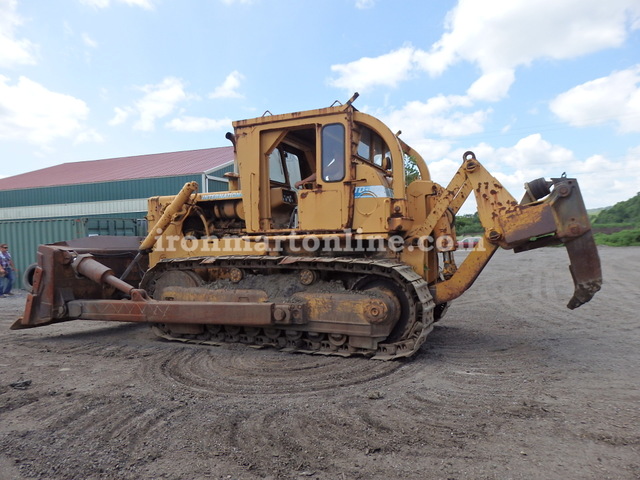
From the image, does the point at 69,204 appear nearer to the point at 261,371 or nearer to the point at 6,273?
the point at 6,273

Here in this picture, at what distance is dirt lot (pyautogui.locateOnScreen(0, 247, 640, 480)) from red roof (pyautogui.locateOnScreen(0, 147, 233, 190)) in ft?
55.6

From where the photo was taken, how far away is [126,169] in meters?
26.6

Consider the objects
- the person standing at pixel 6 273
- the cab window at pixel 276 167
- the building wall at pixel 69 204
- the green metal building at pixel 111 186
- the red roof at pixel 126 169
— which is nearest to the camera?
the cab window at pixel 276 167

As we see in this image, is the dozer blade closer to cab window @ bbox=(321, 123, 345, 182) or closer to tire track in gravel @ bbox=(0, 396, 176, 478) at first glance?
cab window @ bbox=(321, 123, 345, 182)

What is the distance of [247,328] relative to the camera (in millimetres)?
6062

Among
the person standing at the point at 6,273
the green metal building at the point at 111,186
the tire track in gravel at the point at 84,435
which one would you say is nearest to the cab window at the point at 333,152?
the tire track in gravel at the point at 84,435

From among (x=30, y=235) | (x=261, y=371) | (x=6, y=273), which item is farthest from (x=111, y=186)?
(x=261, y=371)

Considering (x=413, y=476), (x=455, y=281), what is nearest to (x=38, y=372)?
(x=413, y=476)

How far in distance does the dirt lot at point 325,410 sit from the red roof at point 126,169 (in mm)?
16946

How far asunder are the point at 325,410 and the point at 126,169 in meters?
26.0

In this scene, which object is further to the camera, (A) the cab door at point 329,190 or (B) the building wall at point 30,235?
(B) the building wall at point 30,235

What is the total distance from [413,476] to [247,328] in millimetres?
3645

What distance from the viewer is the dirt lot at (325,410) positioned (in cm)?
292

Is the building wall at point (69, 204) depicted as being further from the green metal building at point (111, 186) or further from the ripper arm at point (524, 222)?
the ripper arm at point (524, 222)
